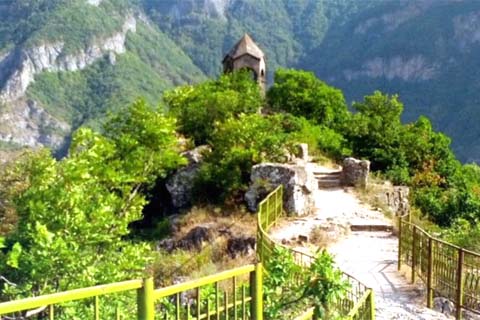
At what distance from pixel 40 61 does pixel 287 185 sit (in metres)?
154

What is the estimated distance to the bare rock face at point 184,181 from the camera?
2148 centimetres

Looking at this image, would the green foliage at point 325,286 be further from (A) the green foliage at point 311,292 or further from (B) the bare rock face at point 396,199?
(B) the bare rock face at point 396,199

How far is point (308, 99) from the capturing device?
3350 centimetres

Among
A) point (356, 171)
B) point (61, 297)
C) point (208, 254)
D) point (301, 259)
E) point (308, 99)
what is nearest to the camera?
point (61, 297)

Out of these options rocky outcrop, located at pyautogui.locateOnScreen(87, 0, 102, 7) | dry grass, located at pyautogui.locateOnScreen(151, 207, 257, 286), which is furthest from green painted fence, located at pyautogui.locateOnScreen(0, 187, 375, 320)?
rocky outcrop, located at pyautogui.locateOnScreen(87, 0, 102, 7)

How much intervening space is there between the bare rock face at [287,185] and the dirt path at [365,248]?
1.53ft

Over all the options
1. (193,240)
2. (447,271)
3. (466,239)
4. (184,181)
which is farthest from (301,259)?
(184,181)

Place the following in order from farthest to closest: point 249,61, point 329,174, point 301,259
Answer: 1. point 249,61
2. point 329,174
3. point 301,259

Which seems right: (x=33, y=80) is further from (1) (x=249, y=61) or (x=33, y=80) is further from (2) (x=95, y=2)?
(1) (x=249, y=61)

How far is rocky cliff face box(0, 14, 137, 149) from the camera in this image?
471ft

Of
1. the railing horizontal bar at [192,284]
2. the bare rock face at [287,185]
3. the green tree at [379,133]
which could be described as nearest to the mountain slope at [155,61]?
the green tree at [379,133]

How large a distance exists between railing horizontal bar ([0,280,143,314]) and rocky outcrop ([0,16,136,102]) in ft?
519

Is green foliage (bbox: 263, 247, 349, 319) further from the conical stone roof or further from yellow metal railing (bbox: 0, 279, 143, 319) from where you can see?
the conical stone roof

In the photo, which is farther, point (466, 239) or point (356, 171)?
point (356, 171)
